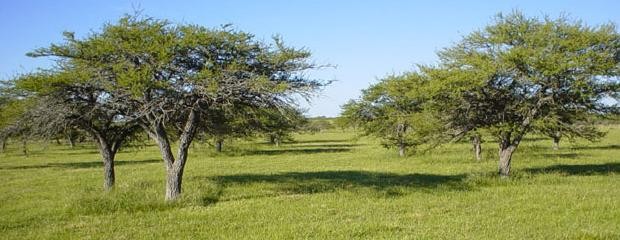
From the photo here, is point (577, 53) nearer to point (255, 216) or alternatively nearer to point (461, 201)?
point (461, 201)

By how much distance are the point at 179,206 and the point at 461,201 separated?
8463 millimetres

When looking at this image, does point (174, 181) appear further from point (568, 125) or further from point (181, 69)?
point (568, 125)

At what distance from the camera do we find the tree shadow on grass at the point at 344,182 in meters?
19.3

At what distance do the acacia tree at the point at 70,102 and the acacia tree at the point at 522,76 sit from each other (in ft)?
41.1

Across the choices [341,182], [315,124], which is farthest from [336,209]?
[315,124]

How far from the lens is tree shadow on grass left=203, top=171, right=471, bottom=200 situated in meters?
19.3

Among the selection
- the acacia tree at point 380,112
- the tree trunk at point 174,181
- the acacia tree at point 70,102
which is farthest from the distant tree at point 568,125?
the acacia tree at point 70,102

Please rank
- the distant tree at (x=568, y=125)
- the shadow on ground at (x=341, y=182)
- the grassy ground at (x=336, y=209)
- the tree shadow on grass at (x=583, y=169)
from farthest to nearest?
the tree shadow on grass at (x=583, y=169)
the distant tree at (x=568, y=125)
the shadow on ground at (x=341, y=182)
the grassy ground at (x=336, y=209)

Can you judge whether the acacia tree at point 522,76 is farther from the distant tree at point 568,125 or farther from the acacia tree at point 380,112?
the acacia tree at point 380,112

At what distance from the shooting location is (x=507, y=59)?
2062cm

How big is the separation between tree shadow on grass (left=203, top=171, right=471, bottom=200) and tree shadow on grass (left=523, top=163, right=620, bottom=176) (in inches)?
179

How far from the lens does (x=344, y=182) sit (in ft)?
73.8

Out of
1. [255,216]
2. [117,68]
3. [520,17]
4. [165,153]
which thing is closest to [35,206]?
[165,153]

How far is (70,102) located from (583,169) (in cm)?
2428
